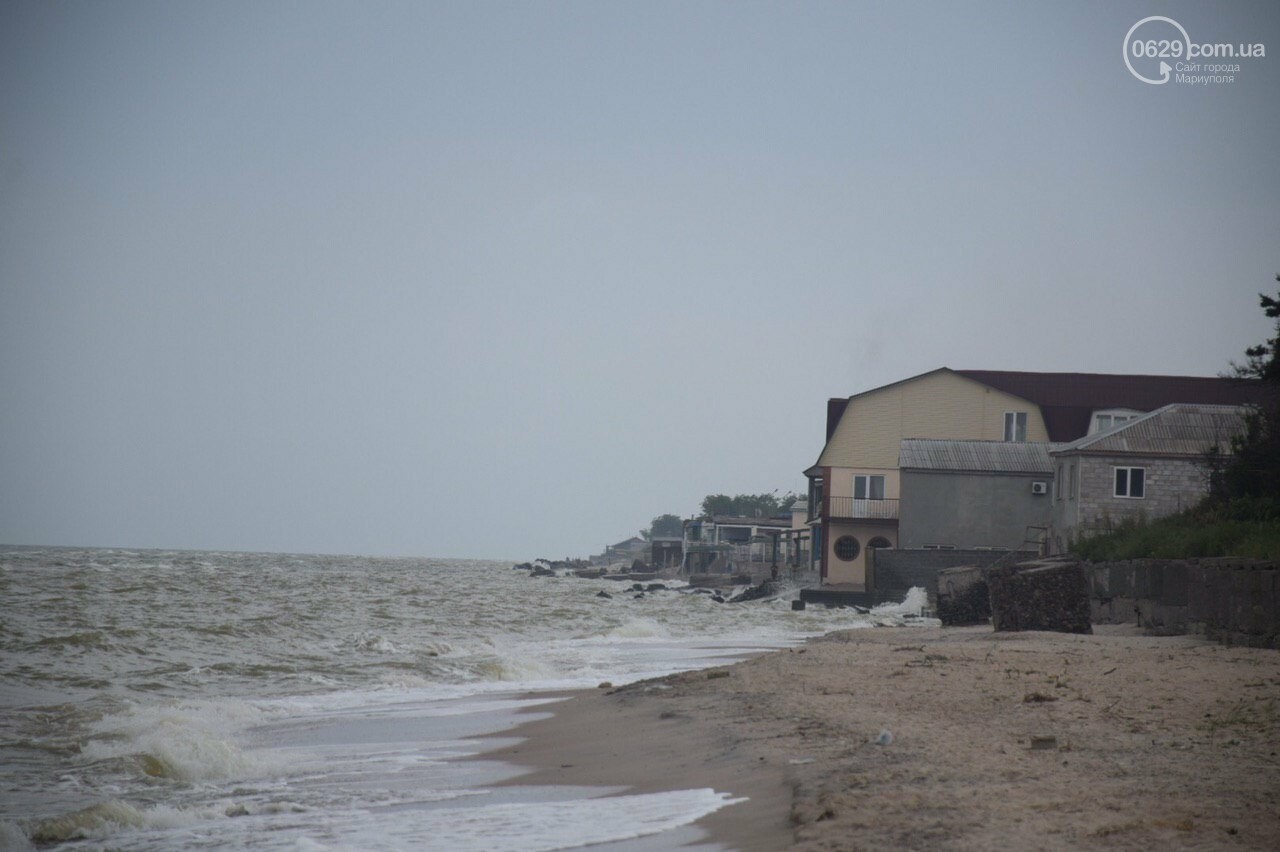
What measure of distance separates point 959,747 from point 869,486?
44.7m

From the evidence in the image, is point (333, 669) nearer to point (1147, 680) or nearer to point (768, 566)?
point (1147, 680)

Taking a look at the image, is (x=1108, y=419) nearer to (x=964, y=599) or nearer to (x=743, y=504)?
(x=964, y=599)

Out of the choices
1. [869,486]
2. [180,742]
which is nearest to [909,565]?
[869,486]

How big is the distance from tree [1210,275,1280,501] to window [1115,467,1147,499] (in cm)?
1074

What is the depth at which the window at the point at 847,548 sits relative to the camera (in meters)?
48.6

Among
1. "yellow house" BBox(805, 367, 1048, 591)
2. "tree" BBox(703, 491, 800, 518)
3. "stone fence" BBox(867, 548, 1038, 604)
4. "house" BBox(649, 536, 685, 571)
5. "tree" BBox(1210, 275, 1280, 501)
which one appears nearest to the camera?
"tree" BBox(1210, 275, 1280, 501)

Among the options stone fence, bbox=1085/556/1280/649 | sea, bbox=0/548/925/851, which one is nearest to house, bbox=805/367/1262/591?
sea, bbox=0/548/925/851

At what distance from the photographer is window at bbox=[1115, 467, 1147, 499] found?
112 feet

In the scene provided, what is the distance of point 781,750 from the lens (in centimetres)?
719

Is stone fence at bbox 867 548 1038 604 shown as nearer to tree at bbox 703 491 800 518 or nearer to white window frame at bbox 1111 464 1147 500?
white window frame at bbox 1111 464 1147 500

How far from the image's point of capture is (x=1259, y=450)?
2048cm

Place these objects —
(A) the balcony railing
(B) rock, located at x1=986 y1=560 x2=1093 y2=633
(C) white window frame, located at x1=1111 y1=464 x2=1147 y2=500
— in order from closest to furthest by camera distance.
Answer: (B) rock, located at x1=986 y1=560 x2=1093 y2=633, (C) white window frame, located at x1=1111 y1=464 x2=1147 y2=500, (A) the balcony railing

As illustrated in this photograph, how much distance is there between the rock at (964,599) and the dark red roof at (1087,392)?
103 ft

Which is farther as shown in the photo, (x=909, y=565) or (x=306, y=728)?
(x=909, y=565)
